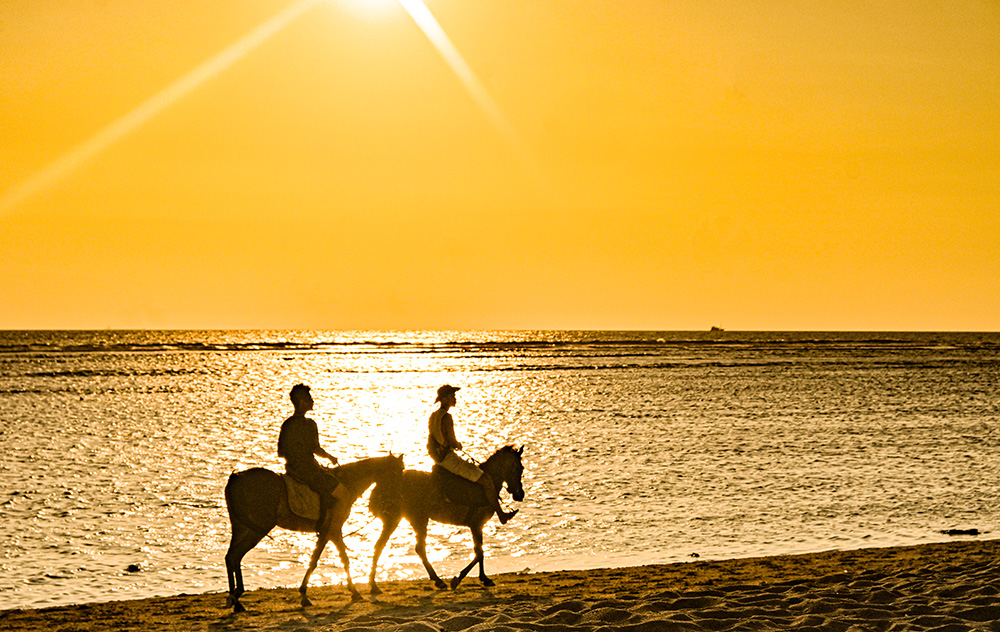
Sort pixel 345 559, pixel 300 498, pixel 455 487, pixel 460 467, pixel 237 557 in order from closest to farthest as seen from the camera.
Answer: pixel 237 557 < pixel 300 498 < pixel 345 559 < pixel 460 467 < pixel 455 487

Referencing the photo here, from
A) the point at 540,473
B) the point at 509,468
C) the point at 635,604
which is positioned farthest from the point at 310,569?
the point at 540,473

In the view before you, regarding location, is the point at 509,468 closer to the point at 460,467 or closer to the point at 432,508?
the point at 460,467

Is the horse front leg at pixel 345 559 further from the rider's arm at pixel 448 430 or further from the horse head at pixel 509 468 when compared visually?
the horse head at pixel 509 468

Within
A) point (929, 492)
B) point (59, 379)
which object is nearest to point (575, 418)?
point (929, 492)

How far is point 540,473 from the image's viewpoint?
2733 centimetres

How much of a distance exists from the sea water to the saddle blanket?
221 cm

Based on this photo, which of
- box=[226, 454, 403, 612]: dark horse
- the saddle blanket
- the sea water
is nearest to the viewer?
box=[226, 454, 403, 612]: dark horse

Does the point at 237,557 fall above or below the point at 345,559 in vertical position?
above

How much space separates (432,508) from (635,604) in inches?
132

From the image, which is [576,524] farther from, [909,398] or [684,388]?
[684,388]

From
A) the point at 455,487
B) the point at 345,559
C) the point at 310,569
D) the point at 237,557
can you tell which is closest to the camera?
the point at 237,557

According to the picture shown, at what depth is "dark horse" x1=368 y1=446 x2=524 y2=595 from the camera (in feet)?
45.4

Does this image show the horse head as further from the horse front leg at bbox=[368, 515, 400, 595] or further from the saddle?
the horse front leg at bbox=[368, 515, 400, 595]

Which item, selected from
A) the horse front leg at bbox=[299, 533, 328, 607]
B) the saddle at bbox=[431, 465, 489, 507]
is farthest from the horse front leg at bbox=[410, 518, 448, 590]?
the horse front leg at bbox=[299, 533, 328, 607]
